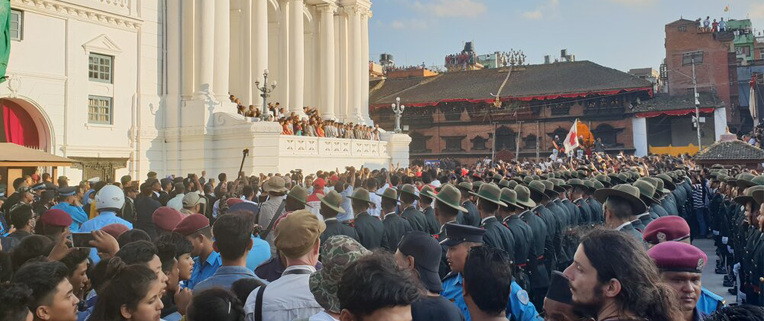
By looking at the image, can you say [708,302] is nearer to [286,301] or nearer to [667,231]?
[667,231]

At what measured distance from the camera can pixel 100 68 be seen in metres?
27.3

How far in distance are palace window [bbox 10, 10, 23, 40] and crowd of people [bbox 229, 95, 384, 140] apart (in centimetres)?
1040

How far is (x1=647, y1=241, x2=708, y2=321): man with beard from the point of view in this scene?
3.58 m

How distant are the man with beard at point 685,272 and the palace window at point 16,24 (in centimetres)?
2603

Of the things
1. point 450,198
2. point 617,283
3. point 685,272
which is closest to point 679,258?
point 685,272

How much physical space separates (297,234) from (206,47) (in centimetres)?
2777

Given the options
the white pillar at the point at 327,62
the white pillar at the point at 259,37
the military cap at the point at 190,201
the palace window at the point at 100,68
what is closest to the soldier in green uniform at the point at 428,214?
the military cap at the point at 190,201

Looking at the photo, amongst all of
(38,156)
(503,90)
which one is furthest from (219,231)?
(503,90)

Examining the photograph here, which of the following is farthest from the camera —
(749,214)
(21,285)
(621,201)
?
(749,214)

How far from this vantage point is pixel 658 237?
16.9 feet

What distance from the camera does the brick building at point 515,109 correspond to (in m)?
48.8

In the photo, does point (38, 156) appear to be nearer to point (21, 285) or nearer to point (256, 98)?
point (21, 285)

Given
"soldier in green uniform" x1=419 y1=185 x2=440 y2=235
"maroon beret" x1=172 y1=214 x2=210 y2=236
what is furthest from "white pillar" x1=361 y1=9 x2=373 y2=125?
"maroon beret" x1=172 y1=214 x2=210 y2=236

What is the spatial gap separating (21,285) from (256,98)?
3449cm
